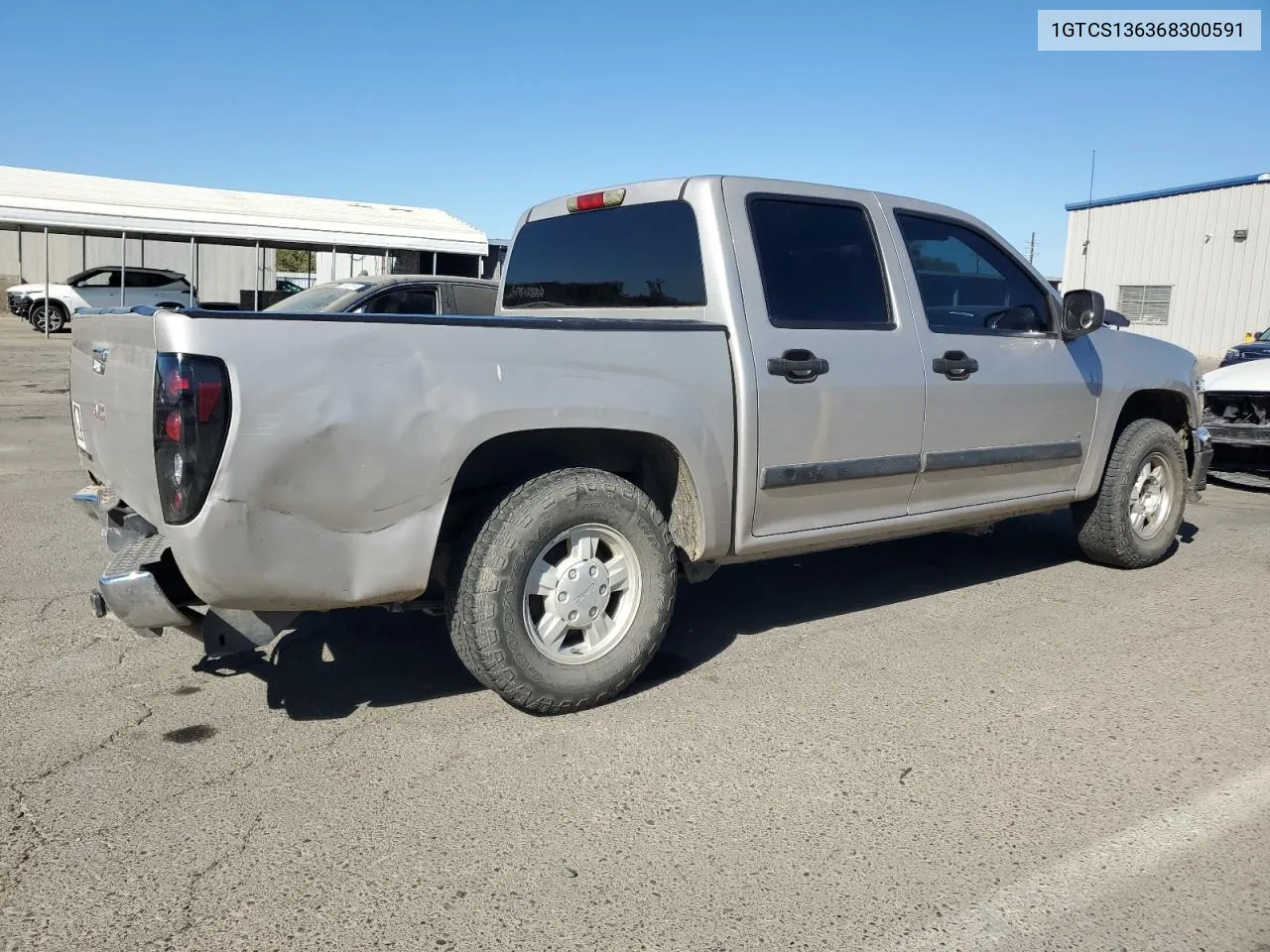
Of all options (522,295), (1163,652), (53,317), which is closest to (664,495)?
(522,295)

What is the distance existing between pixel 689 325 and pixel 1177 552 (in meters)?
4.14

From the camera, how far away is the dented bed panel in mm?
3004

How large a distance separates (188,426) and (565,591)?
1349mm

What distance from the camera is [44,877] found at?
2.62 metres

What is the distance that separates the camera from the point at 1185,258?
26391 millimetres

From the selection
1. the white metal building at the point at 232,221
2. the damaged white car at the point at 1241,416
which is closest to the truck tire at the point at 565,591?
the damaged white car at the point at 1241,416

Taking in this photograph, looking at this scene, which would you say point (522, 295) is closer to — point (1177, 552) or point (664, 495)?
point (664, 495)

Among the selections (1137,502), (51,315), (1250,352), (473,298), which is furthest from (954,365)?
(51,315)

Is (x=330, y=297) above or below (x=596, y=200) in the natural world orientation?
below

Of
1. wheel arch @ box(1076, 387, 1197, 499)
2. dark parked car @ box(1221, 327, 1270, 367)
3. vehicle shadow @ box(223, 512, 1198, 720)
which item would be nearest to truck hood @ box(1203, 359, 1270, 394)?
vehicle shadow @ box(223, 512, 1198, 720)

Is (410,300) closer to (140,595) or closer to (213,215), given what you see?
(140,595)

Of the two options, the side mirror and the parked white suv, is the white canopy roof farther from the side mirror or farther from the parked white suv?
the side mirror

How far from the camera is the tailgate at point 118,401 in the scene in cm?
312

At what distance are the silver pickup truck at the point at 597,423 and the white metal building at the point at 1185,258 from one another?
2285 cm
